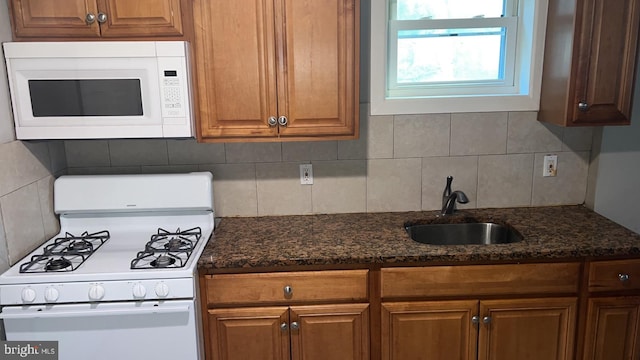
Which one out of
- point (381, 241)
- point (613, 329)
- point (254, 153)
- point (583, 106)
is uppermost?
point (583, 106)

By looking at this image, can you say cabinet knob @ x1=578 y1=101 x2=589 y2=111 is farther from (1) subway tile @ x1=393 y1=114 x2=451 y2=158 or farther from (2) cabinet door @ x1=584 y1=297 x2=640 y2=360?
(2) cabinet door @ x1=584 y1=297 x2=640 y2=360

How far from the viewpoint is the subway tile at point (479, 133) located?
2.39 meters

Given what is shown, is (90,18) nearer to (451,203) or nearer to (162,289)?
(162,289)

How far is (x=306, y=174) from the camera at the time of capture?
2.41 meters

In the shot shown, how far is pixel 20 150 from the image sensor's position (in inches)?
77.0

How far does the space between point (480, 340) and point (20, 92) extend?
7.13ft

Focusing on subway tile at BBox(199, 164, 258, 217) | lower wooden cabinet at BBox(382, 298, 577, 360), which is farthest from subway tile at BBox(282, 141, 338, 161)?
lower wooden cabinet at BBox(382, 298, 577, 360)

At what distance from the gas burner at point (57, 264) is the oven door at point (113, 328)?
0.47ft

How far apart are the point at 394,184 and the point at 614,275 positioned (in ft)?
3.44

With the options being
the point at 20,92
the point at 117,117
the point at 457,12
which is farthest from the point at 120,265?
the point at 457,12

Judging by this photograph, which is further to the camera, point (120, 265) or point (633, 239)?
point (633, 239)

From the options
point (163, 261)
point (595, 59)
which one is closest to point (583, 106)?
point (595, 59)

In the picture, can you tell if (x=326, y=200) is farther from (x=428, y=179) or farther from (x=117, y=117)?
(x=117, y=117)

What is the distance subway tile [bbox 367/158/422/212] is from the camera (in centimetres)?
242
